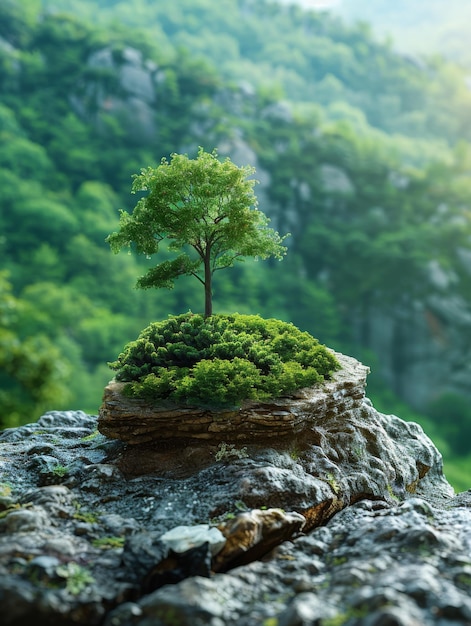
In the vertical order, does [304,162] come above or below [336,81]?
below

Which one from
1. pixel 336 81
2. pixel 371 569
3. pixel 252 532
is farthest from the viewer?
pixel 336 81

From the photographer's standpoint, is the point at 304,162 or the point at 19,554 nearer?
the point at 19,554

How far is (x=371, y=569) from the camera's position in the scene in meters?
6.55

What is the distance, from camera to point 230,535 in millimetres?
7207

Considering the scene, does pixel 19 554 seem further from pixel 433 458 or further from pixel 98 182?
pixel 98 182

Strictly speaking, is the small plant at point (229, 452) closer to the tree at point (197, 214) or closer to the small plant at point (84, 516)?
the small plant at point (84, 516)

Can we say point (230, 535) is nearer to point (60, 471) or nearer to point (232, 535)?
point (232, 535)

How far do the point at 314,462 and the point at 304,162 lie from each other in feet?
132

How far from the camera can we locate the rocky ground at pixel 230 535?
5.88 meters

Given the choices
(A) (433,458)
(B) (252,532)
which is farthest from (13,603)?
(A) (433,458)

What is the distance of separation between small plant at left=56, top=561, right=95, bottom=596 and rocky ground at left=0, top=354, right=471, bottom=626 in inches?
0.7

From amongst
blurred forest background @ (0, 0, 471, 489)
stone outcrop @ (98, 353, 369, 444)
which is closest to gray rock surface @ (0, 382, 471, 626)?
stone outcrop @ (98, 353, 369, 444)

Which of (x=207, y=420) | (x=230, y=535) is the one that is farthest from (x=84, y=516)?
(x=207, y=420)

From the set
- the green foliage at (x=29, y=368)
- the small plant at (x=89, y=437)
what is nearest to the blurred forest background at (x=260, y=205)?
the green foliage at (x=29, y=368)
